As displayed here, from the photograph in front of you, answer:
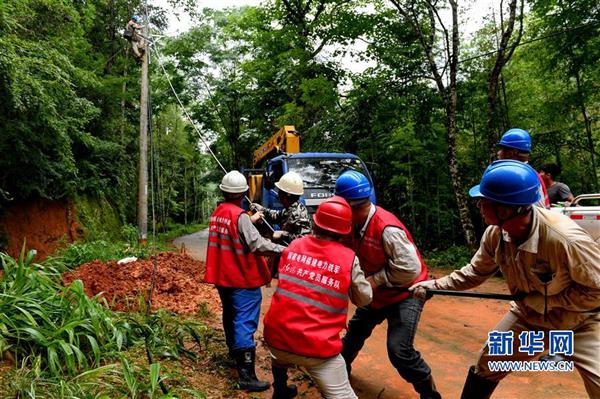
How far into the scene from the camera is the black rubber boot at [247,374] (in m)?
3.44

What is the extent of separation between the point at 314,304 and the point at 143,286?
461 cm

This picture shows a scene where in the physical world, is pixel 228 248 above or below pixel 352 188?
below

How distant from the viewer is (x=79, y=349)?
3.05 meters

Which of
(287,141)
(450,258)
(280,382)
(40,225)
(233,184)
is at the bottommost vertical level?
(450,258)

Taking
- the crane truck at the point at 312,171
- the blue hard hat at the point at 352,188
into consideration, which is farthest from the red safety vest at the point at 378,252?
the crane truck at the point at 312,171

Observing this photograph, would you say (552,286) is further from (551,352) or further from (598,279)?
(551,352)

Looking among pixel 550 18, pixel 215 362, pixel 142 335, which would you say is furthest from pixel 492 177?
pixel 550 18

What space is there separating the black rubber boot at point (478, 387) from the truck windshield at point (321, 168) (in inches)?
236

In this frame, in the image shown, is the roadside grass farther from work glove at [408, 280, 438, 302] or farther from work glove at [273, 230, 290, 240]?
work glove at [408, 280, 438, 302]

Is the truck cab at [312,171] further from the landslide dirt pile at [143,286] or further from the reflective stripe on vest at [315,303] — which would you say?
the reflective stripe on vest at [315,303]

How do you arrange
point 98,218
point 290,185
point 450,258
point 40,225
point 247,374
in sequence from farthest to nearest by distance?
point 98,218, point 40,225, point 450,258, point 290,185, point 247,374

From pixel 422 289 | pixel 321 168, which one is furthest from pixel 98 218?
pixel 422 289

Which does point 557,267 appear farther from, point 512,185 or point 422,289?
point 422,289

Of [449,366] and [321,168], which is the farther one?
[321,168]
